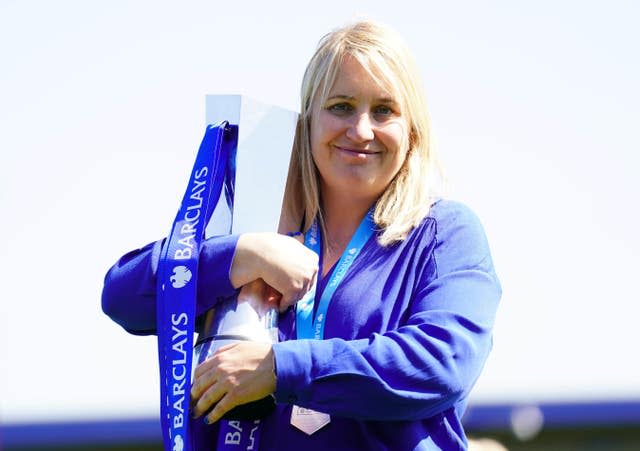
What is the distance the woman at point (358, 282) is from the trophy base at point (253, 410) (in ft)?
0.17

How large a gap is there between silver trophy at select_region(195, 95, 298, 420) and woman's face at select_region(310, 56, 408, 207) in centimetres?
12

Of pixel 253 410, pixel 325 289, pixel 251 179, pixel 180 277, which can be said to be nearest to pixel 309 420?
pixel 253 410

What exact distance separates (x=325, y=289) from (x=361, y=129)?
459 millimetres

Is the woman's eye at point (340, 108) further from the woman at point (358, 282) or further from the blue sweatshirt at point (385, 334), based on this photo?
the blue sweatshirt at point (385, 334)

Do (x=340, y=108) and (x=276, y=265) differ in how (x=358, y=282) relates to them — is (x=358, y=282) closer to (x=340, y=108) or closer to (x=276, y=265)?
(x=276, y=265)

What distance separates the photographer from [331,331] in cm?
322

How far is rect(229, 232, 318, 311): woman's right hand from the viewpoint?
3.19 m

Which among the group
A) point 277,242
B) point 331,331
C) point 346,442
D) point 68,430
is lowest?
point 68,430

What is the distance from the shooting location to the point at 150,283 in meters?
3.25

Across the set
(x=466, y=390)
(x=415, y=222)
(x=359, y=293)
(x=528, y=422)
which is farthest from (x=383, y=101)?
(x=528, y=422)

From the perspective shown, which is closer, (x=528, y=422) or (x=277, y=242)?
(x=277, y=242)

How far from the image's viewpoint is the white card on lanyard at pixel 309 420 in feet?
10.3

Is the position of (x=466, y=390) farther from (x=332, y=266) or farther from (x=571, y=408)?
(x=571, y=408)

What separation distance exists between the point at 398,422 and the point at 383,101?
91cm
